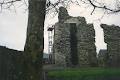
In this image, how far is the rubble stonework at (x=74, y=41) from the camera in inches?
1016

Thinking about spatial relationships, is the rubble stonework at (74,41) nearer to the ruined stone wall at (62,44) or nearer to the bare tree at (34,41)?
the ruined stone wall at (62,44)

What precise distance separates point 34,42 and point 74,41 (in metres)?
19.6

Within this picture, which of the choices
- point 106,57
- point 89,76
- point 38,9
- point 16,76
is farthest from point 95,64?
point 38,9

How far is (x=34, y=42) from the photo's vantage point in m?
6.91

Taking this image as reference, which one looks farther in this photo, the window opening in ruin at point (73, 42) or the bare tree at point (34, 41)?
the window opening in ruin at point (73, 42)

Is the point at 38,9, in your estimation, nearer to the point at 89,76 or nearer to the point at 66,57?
the point at 89,76

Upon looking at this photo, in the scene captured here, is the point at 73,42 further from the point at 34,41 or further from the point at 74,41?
the point at 34,41

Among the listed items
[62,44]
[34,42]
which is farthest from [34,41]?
[62,44]

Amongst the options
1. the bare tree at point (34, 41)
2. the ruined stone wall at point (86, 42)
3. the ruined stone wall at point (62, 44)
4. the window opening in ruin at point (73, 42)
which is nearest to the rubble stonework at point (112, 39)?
the ruined stone wall at point (86, 42)

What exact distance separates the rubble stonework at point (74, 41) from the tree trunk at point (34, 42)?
726 inches

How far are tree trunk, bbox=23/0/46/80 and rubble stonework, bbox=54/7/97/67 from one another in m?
18.4

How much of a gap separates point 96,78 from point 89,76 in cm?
25

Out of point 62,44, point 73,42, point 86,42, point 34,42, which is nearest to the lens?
point 34,42

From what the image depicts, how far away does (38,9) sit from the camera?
7102mm
